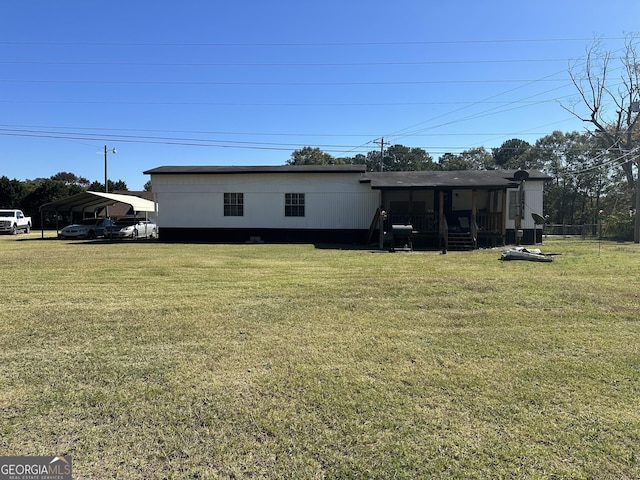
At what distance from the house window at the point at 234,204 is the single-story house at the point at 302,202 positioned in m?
0.05

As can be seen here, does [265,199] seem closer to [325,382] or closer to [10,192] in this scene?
[325,382]

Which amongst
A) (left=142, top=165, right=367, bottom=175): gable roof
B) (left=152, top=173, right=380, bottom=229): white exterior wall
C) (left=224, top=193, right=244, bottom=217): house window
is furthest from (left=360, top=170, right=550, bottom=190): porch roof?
(left=224, top=193, right=244, bottom=217): house window

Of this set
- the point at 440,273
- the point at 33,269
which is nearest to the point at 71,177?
the point at 33,269

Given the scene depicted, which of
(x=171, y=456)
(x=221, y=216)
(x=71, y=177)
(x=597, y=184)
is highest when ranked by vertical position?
(x=71, y=177)

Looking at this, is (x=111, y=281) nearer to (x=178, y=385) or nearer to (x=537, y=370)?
(x=178, y=385)

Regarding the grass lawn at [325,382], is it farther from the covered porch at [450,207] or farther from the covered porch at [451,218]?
the covered porch at [450,207]

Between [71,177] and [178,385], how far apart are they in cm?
9513

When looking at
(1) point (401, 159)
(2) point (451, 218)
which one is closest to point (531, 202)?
(2) point (451, 218)

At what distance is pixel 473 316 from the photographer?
5566 millimetres

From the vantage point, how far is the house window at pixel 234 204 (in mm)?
20594

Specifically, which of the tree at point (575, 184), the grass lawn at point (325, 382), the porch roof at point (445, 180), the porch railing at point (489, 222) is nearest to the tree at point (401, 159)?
the tree at point (575, 184)

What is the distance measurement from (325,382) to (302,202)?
17.1 metres

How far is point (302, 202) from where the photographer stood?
66.3 feet

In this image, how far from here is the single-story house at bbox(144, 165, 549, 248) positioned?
19234mm
